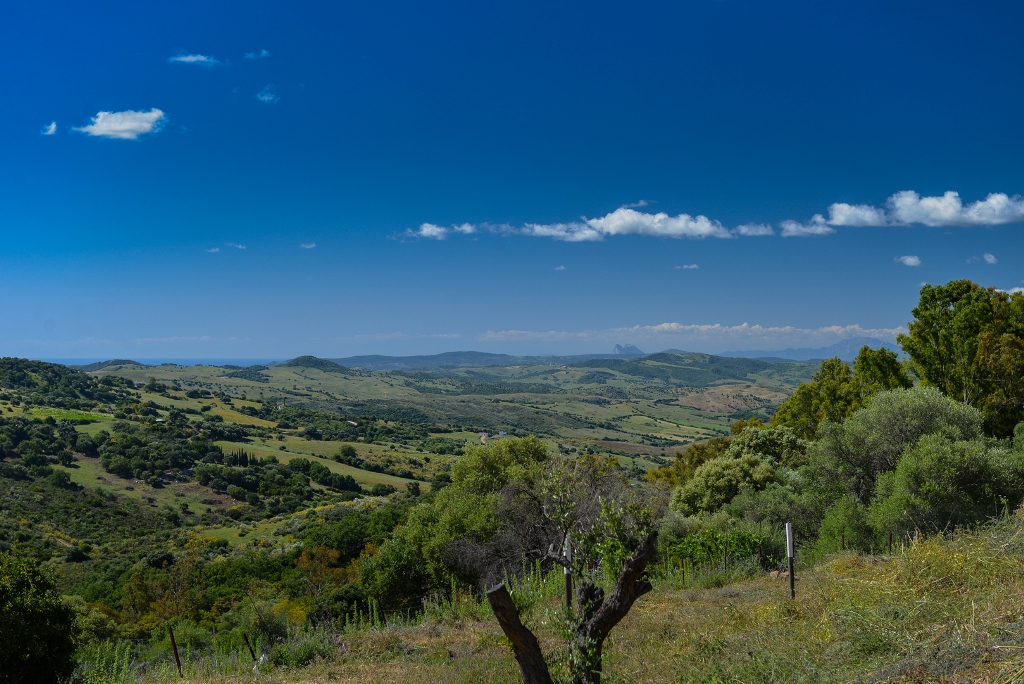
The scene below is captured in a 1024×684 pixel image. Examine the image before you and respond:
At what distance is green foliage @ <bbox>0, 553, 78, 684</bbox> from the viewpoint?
8922 mm

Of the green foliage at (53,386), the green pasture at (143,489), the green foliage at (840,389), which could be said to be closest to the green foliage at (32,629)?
the green foliage at (840,389)

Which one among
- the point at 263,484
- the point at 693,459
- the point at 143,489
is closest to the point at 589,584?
the point at 693,459

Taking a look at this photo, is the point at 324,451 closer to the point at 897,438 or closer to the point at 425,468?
the point at 425,468

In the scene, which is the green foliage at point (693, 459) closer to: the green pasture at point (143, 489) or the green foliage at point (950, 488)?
the green foliage at point (950, 488)

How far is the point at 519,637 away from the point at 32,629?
8.23m

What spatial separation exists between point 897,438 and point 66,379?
455 feet

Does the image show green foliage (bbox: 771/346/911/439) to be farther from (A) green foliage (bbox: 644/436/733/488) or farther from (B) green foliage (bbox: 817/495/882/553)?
(B) green foliage (bbox: 817/495/882/553)

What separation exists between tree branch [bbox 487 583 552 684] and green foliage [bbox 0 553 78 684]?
7.96m

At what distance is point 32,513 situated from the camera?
5244cm

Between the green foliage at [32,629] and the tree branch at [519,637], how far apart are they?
7.96 m

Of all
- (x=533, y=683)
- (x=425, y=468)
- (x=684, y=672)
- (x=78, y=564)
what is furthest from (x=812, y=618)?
(x=425, y=468)

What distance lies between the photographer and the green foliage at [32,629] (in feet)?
29.3

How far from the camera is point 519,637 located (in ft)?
22.3

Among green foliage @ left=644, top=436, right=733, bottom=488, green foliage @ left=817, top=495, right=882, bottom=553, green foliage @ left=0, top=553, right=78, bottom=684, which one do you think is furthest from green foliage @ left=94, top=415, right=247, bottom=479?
green foliage @ left=817, top=495, right=882, bottom=553
